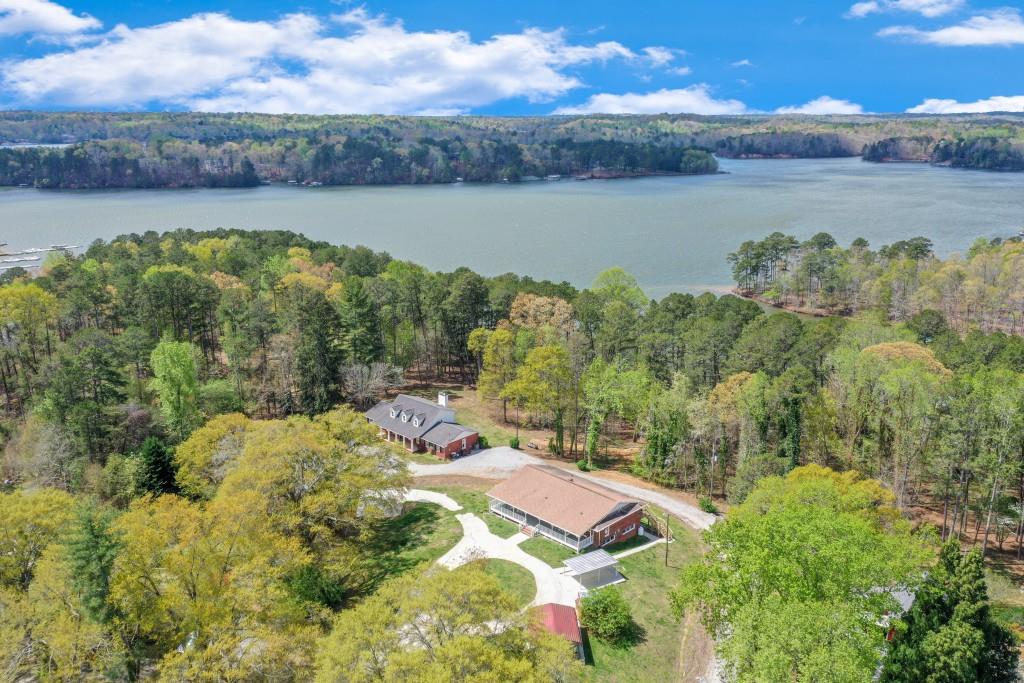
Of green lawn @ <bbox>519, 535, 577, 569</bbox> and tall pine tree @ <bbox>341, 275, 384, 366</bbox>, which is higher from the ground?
tall pine tree @ <bbox>341, 275, 384, 366</bbox>

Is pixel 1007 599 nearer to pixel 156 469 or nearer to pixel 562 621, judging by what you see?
pixel 562 621

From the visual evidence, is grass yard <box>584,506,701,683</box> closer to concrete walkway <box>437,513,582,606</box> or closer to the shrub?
concrete walkway <box>437,513,582,606</box>

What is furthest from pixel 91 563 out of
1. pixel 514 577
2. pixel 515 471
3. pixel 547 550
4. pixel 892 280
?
pixel 892 280

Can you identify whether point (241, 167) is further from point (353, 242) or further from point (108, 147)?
point (353, 242)

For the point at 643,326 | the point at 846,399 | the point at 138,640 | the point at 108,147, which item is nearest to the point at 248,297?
the point at 643,326

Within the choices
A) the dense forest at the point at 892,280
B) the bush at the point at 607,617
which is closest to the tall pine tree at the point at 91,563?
the bush at the point at 607,617

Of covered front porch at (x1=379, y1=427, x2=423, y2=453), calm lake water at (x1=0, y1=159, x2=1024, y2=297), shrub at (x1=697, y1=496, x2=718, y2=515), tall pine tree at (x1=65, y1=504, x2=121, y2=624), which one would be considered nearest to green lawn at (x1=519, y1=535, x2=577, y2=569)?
shrub at (x1=697, y1=496, x2=718, y2=515)

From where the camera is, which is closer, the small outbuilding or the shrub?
the small outbuilding
